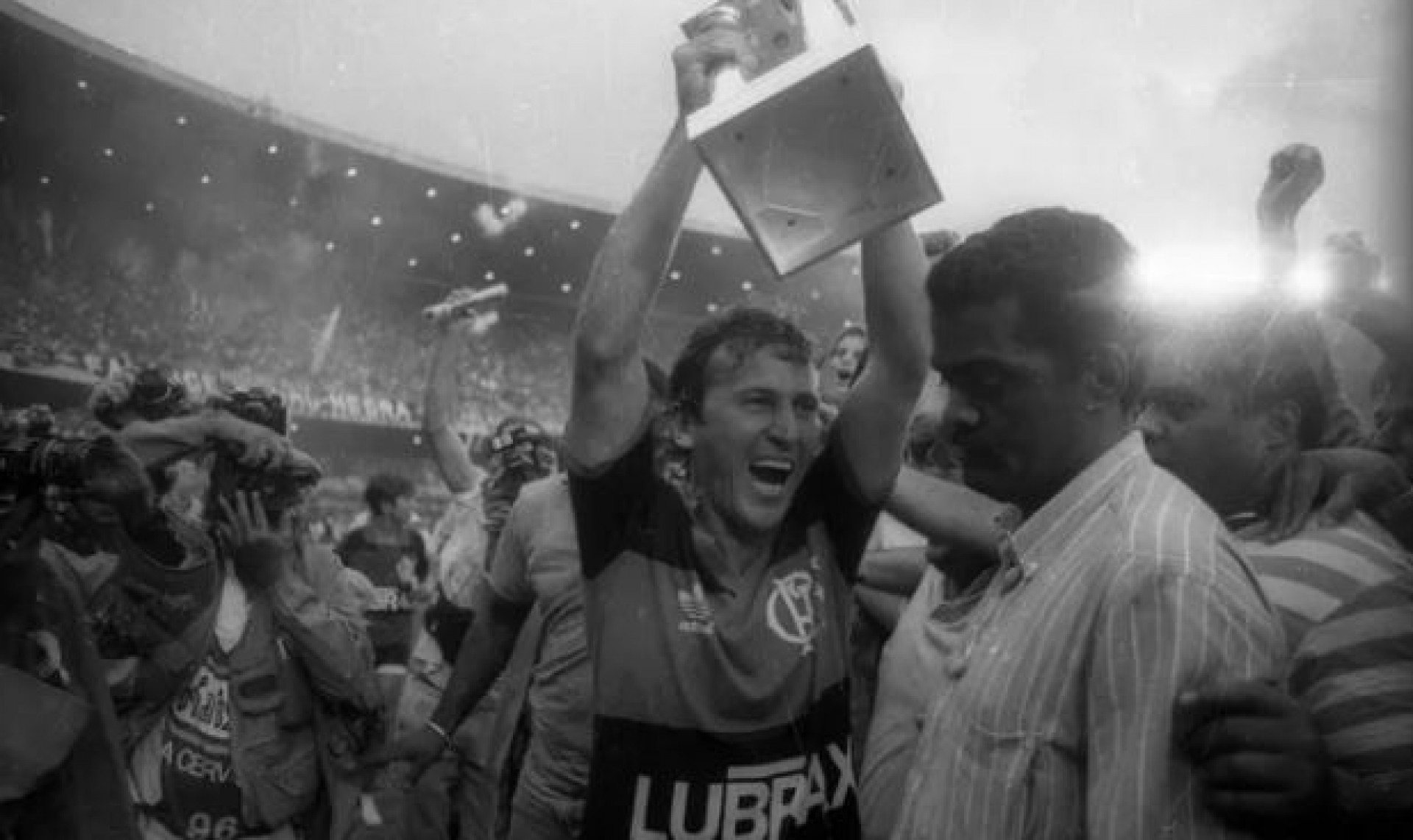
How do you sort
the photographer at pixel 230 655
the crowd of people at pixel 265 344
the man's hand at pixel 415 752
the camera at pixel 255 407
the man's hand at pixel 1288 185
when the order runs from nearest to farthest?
the man's hand at pixel 1288 185 < the photographer at pixel 230 655 < the man's hand at pixel 415 752 < the camera at pixel 255 407 < the crowd of people at pixel 265 344

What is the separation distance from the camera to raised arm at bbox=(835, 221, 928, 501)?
81.9 inches

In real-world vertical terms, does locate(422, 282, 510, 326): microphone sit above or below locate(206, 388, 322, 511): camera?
above

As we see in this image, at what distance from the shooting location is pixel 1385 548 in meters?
1.76

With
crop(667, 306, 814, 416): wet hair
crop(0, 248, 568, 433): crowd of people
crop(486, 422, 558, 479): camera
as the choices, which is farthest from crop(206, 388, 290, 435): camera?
crop(0, 248, 568, 433): crowd of people

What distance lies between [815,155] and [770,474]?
78 centimetres

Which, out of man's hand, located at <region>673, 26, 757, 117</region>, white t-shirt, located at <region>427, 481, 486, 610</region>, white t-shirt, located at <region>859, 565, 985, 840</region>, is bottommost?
white t-shirt, located at <region>427, 481, 486, 610</region>

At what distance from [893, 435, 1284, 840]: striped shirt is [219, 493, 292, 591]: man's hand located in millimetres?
2583

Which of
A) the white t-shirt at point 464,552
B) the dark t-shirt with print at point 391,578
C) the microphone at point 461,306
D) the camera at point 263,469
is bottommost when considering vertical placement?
the dark t-shirt with print at point 391,578

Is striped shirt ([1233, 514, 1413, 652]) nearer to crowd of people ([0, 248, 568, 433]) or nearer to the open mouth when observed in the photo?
the open mouth

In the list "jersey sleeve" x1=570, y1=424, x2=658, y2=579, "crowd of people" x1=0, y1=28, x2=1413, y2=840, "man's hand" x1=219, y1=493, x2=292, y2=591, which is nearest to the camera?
"crowd of people" x1=0, y1=28, x2=1413, y2=840

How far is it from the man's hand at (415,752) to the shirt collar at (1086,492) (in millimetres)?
2633

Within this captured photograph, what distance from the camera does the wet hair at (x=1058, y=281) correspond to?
54.1 inches

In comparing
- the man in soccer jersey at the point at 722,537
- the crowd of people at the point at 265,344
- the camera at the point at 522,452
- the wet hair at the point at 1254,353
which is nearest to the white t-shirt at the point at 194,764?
the camera at the point at 522,452

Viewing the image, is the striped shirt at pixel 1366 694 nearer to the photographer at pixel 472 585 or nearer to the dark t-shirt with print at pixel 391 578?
the photographer at pixel 472 585
